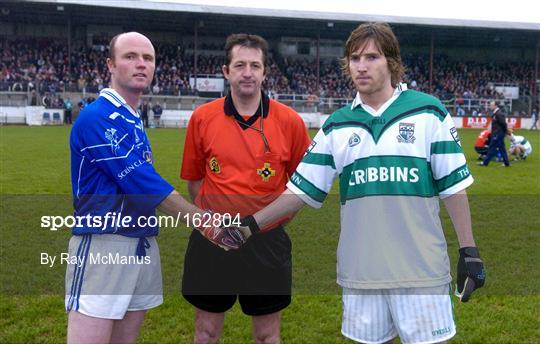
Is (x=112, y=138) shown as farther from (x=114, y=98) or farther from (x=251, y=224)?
(x=251, y=224)

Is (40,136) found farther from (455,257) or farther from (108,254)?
(108,254)

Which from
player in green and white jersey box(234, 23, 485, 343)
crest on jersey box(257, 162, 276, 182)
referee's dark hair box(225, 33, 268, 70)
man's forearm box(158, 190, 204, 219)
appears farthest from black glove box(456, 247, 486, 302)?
referee's dark hair box(225, 33, 268, 70)

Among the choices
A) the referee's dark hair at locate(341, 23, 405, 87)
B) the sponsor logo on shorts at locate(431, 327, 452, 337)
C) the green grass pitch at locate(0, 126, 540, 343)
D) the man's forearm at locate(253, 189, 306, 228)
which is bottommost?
the green grass pitch at locate(0, 126, 540, 343)

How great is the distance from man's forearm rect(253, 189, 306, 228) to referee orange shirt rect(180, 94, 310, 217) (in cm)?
26

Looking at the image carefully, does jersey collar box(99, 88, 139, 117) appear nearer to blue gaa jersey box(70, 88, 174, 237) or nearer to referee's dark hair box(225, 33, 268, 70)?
blue gaa jersey box(70, 88, 174, 237)

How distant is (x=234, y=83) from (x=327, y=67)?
156 feet

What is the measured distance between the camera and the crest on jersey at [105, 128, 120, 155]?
2.81 meters

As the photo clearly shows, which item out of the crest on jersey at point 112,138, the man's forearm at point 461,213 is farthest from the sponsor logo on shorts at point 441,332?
the crest on jersey at point 112,138

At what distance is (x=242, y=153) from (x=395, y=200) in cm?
116

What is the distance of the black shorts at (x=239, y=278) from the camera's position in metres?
3.53

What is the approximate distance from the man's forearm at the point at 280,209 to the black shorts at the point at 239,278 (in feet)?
1.07

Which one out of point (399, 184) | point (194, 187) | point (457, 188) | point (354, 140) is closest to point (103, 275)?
point (194, 187)

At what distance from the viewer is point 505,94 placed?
46.4 meters

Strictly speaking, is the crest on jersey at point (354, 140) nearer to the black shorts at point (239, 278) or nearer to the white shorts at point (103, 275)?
the black shorts at point (239, 278)
